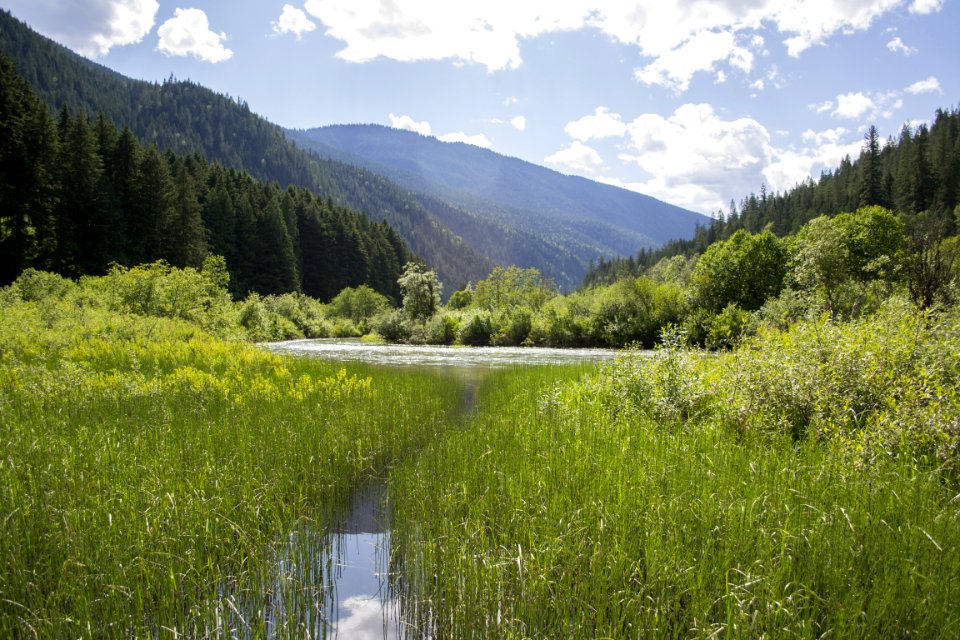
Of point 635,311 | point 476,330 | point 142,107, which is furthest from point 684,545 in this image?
point 142,107

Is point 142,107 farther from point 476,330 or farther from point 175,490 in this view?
point 175,490

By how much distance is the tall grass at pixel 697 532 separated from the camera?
3.65 metres

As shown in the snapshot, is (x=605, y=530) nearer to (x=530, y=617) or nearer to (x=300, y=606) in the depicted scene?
(x=530, y=617)

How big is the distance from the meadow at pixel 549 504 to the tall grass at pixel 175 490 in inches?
1.6

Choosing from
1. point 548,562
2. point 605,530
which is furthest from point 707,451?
point 548,562

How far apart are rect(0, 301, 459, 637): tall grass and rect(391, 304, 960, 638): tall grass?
130 centimetres

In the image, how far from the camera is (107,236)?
5372 centimetres

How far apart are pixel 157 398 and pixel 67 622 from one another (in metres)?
7.66

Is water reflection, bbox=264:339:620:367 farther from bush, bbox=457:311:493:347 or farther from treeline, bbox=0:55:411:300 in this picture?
treeline, bbox=0:55:411:300

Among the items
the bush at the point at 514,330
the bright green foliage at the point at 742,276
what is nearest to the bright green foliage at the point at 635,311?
the bright green foliage at the point at 742,276

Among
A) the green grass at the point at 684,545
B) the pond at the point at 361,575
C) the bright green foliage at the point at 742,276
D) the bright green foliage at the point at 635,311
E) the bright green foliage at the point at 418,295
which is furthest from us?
the bright green foliage at the point at 418,295

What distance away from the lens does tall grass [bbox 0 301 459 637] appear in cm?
395

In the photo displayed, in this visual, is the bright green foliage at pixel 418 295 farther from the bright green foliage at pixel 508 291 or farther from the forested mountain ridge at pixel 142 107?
the forested mountain ridge at pixel 142 107

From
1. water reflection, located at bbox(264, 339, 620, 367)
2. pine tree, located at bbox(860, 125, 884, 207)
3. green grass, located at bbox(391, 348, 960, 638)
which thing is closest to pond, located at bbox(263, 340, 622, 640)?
Answer: green grass, located at bbox(391, 348, 960, 638)
